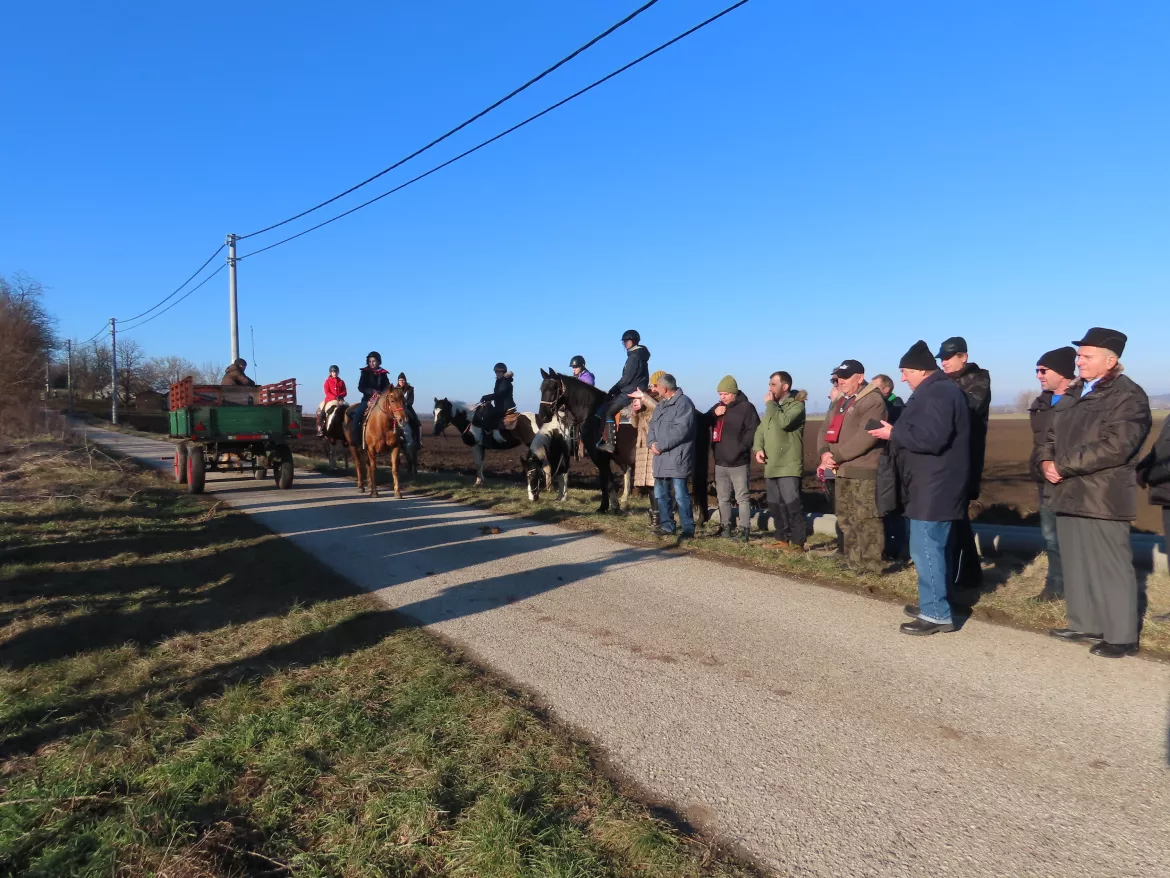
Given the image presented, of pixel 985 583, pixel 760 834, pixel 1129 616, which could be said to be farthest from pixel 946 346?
pixel 760 834

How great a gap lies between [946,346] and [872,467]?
4.98 ft

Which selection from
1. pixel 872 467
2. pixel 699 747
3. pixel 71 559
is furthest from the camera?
pixel 71 559

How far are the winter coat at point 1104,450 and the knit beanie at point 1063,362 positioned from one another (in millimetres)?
1106

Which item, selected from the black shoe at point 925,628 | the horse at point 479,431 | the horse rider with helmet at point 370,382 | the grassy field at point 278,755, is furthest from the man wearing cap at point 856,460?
the horse rider with helmet at point 370,382

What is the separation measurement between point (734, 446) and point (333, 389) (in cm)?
1290

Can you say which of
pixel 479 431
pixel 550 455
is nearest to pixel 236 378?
pixel 479 431

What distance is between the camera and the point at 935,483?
555 centimetres

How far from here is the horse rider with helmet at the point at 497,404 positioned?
16.8 m

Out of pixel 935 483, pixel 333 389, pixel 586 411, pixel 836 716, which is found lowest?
pixel 836 716

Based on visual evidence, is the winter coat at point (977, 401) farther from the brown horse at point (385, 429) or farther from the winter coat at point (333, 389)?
the winter coat at point (333, 389)

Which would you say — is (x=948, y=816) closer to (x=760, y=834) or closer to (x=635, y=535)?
(x=760, y=834)

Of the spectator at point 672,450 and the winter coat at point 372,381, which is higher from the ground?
the winter coat at point 372,381

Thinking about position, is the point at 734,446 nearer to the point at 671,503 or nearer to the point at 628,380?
the point at 671,503

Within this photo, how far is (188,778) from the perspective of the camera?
3.57 m
